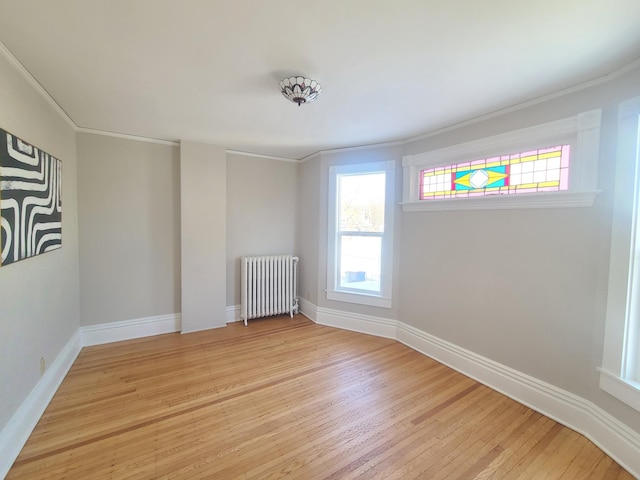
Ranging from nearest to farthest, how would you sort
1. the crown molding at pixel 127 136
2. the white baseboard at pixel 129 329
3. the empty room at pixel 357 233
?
1. the empty room at pixel 357 233
2. the crown molding at pixel 127 136
3. the white baseboard at pixel 129 329

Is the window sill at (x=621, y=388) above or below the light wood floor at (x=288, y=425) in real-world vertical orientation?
above

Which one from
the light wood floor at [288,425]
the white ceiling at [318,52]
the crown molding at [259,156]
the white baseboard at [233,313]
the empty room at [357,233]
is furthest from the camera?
the white baseboard at [233,313]

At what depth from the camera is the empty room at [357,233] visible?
1.49 m

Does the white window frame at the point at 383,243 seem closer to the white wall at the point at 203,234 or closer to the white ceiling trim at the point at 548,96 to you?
the white ceiling trim at the point at 548,96

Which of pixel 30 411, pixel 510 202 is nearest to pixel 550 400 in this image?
pixel 510 202

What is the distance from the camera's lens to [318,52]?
5.07 ft

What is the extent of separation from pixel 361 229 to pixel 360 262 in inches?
17.3

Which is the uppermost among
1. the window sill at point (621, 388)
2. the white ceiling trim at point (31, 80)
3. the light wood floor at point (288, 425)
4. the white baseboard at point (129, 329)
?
the white ceiling trim at point (31, 80)

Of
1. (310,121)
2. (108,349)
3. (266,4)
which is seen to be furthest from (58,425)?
(310,121)

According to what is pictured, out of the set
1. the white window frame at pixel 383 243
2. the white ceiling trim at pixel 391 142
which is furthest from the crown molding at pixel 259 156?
the white window frame at pixel 383 243

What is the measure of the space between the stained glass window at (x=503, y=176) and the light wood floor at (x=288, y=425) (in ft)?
5.70

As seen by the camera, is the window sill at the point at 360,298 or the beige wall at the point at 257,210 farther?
the beige wall at the point at 257,210

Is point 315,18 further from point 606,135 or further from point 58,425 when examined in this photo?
point 58,425

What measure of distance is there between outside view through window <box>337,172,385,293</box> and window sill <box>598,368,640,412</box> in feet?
6.81
